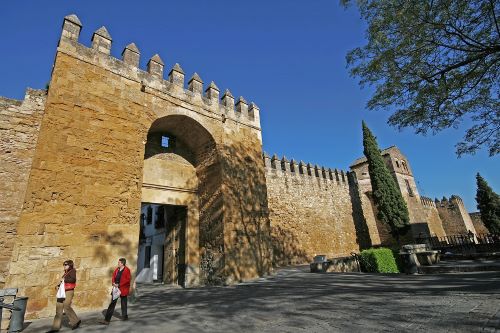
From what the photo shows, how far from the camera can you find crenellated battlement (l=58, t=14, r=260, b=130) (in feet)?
22.7

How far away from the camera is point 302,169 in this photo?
18375 millimetres

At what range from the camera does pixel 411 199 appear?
22500mm

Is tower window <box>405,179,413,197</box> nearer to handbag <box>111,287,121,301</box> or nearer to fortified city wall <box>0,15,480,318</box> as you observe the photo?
fortified city wall <box>0,15,480,318</box>

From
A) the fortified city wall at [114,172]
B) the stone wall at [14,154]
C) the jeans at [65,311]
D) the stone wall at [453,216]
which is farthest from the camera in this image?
the stone wall at [453,216]

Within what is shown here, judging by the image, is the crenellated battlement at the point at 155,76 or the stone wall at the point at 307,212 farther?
the stone wall at the point at 307,212

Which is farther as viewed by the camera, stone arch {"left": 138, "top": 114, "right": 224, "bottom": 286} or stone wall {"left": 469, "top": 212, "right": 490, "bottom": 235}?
stone wall {"left": 469, "top": 212, "right": 490, "bottom": 235}

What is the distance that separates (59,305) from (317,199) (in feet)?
52.8

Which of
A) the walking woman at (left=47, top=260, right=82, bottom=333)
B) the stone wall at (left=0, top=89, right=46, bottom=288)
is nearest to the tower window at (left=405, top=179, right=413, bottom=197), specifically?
the walking woman at (left=47, top=260, right=82, bottom=333)

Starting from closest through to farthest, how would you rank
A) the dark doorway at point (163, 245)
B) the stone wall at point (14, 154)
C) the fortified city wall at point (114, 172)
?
1. the stone wall at point (14, 154)
2. the fortified city wall at point (114, 172)
3. the dark doorway at point (163, 245)

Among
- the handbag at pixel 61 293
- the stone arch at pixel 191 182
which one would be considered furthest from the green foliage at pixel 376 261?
the handbag at pixel 61 293

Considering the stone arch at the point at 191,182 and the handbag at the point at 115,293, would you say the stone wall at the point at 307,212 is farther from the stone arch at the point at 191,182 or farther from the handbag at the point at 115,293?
the handbag at the point at 115,293

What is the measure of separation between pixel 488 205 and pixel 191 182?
29387 mm

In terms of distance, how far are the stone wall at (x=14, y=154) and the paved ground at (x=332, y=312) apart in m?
1.96

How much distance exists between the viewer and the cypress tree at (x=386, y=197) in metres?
19.0
